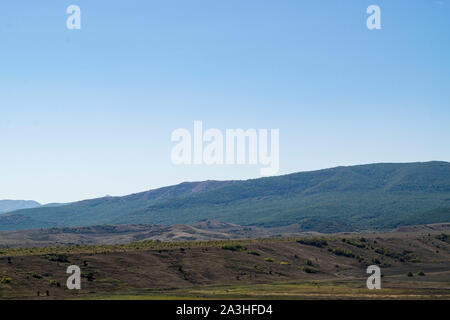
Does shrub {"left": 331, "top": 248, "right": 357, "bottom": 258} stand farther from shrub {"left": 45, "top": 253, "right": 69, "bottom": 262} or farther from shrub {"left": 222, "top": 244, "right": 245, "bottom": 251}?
shrub {"left": 45, "top": 253, "right": 69, "bottom": 262}

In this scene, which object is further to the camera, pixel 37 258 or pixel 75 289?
pixel 37 258

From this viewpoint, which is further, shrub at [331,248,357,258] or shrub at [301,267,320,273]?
shrub at [331,248,357,258]

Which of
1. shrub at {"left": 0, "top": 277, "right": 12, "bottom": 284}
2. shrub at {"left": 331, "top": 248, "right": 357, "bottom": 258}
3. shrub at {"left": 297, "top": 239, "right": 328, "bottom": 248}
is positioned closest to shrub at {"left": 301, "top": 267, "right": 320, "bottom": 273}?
shrub at {"left": 331, "top": 248, "right": 357, "bottom": 258}

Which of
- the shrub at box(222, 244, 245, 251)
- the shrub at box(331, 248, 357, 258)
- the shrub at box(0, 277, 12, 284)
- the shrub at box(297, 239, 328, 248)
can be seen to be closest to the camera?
the shrub at box(0, 277, 12, 284)

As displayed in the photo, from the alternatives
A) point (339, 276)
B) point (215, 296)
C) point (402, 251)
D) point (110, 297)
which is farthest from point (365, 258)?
point (110, 297)

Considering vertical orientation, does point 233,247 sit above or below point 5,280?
above

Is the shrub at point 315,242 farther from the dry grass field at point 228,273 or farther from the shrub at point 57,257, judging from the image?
the shrub at point 57,257

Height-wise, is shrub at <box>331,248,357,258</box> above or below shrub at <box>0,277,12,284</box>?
below

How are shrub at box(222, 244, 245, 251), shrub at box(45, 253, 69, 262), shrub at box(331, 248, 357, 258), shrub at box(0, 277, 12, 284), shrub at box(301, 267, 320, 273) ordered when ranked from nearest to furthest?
shrub at box(0, 277, 12, 284) → shrub at box(45, 253, 69, 262) → shrub at box(301, 267, 320, 273) → shrub at box(222, 244, 245, 251) → shrub at box(331, 248, 357, 258)

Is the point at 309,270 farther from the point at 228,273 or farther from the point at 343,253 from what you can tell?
the point at 343,253

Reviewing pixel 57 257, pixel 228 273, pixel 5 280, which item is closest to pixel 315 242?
pixel 228 273
